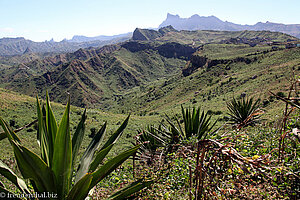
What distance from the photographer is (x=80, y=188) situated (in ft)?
5.46

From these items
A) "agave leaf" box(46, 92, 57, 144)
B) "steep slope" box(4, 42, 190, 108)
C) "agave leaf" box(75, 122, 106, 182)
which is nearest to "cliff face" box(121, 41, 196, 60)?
"steep slope" box(4, 42, 190, 108)

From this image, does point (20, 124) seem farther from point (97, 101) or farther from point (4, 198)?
point (97, 101)

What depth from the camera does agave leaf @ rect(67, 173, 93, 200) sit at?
158 centimetres

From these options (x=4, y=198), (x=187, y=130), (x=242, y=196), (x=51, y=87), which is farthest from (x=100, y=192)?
(x=51, y=87)

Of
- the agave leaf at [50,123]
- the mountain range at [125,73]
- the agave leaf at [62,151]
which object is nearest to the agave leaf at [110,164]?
the agave leaf at [62,151]

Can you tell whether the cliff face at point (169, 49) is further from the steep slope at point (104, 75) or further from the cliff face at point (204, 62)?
the cliff face at point (204, 62)

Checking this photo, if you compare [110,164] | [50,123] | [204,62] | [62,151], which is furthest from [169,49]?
[62,151]

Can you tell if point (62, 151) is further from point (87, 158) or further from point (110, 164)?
point (87, 158)

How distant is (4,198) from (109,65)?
149 metres

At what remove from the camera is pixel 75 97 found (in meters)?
103

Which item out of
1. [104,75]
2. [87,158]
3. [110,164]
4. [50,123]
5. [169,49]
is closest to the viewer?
[110,164]

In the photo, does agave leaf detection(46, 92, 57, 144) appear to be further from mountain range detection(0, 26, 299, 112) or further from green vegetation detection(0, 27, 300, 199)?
mountain range detection(0, 26, 299, 112)

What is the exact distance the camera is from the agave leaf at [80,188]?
1.58m

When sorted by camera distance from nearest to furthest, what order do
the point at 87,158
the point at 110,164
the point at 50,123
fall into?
the point at 110,164 < the point at 50,123 < the point at 87,158
